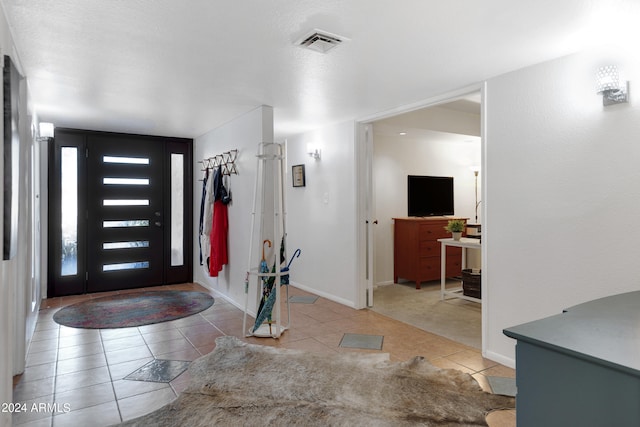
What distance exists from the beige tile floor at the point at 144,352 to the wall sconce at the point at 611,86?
1.89 meters

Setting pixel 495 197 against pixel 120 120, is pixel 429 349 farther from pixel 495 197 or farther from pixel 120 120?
pixel 120 120

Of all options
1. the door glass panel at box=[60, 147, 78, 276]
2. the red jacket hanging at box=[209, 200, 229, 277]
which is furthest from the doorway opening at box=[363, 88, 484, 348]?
the door glass panel at box=[60, 147, 78, 276]

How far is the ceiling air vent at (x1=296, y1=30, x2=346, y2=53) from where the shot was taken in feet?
7.40

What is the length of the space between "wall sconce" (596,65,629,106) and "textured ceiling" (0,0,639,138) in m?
0.19

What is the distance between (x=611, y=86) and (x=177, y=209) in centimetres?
530

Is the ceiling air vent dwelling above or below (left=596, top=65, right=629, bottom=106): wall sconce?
above

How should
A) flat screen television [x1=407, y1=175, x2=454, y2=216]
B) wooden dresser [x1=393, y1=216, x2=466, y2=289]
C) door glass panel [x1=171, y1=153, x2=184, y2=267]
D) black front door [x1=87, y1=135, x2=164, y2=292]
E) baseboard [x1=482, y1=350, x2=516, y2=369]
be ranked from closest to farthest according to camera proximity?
baseboard [x1=482, y1=350, x2=516, y2=369]
black front door [x1=87, y1=135, x2=164, y2=292]
wooden dresser [x1=393, y1=216, x2=466, y2=289]
door glass panel [x1=171, y1=153, x2=184, y2=267]
flat screen television [x1=407, y1=175, x2=454, y2=216]

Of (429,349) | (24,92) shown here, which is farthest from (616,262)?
(24,92)

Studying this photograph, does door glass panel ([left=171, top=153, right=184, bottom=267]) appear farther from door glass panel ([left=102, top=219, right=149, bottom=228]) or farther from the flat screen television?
the flat screen television

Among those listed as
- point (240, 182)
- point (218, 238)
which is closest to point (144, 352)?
point (218, 238)

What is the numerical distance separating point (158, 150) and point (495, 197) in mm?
4664

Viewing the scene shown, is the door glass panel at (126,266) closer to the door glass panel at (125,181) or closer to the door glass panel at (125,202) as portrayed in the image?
the door glass panel at (125,202)

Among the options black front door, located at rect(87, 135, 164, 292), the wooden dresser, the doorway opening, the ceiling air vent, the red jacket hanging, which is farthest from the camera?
the wooden dresser

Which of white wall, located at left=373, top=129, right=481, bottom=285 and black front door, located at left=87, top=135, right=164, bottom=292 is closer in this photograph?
black front door, located at left=87, top=135, right=164, bottom=292
